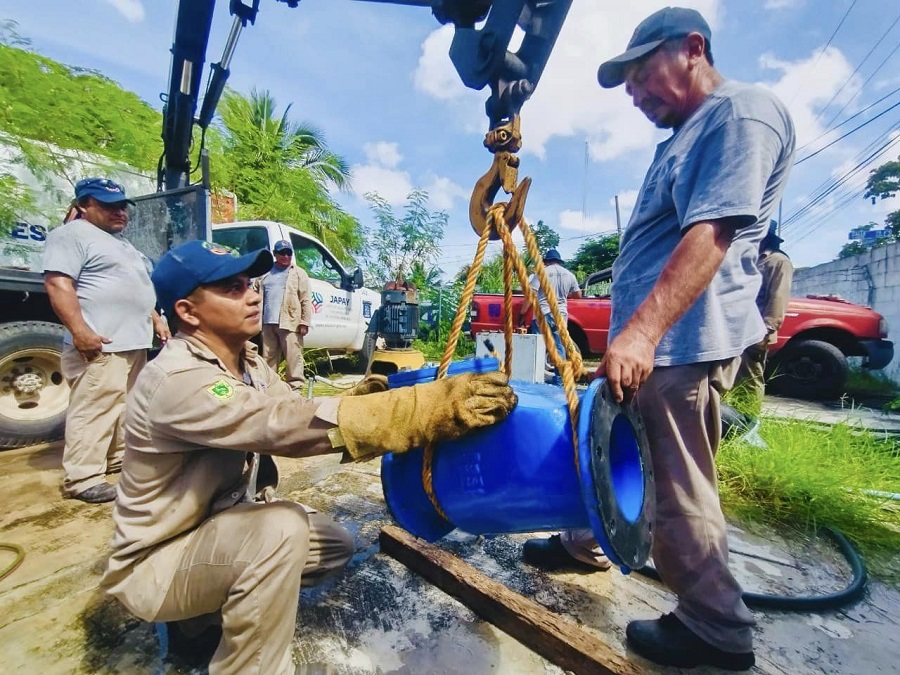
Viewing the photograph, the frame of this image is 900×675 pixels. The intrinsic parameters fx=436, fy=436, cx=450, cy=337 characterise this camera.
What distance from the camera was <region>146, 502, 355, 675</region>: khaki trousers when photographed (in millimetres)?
1164

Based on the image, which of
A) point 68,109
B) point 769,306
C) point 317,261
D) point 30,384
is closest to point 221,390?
point 30,384

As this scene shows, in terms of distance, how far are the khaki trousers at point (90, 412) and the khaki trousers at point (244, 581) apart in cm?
194

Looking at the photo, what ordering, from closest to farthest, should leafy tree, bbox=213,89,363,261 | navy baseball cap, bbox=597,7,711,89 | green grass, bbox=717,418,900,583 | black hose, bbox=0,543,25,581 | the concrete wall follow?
navy baseball cap, bbox=597,7,711,89, black hose, bbox=0,543,25,581, green grass, bbox=717,418,900,583, the concrete wall, leafy tree, bbox=213,89,363,261

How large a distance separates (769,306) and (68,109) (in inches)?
279

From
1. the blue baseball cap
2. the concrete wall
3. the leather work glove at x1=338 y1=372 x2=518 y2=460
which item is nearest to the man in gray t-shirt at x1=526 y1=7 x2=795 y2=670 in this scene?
the leather work glove at x1=338 y1=372 x2=518 y2=460

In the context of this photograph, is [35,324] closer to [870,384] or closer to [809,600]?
[809,600]

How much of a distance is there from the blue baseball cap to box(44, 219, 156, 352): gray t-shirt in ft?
4.78

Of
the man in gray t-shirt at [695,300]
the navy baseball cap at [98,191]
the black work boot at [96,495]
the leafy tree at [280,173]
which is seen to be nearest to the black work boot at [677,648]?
the man in gray t-shirt at [695,300]

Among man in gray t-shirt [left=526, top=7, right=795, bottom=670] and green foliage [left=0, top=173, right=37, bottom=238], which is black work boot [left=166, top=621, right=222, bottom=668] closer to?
man in gray t-shirt [left=526, top=7, right=795, bottom=670]

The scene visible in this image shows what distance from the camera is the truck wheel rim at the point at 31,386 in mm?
3279

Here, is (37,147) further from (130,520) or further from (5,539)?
(130,520)

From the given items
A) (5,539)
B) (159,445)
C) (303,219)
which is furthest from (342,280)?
(303,219)

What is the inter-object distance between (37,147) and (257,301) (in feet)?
13.0

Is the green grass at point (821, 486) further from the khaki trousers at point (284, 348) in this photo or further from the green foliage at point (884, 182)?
the green foliage at point (884, 182)
